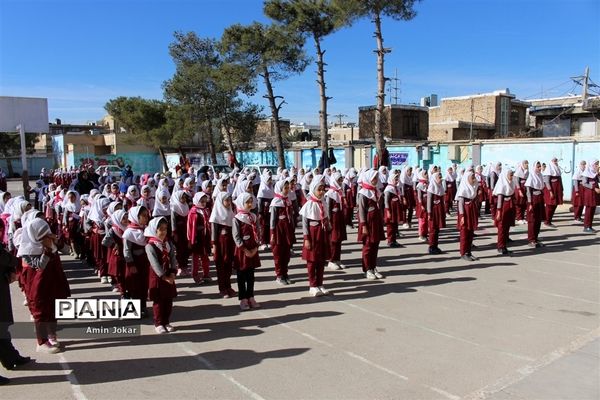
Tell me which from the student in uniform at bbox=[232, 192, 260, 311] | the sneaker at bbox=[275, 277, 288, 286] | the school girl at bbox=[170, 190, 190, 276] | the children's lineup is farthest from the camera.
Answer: the school girl at bbox=[170, 190, 190, 276]

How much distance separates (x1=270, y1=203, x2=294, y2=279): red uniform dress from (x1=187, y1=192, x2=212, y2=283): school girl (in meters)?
1.29

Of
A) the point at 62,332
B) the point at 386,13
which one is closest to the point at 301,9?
the point at 386,13

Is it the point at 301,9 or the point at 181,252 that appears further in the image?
the point at 301,9

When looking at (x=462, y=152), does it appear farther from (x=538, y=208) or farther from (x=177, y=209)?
(x=177, y=209)

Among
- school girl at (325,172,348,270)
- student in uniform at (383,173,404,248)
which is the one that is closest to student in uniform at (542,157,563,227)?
student in uniform at (383,173,404,248)

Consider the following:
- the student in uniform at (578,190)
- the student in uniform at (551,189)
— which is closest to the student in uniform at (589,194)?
the student in uniform at (578,190)

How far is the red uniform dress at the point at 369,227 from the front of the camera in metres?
8.17

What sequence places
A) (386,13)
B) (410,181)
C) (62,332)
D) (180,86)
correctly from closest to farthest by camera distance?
(62,332) → (410,181) → (386,13) → (180,86)

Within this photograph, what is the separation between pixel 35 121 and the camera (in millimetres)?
20953

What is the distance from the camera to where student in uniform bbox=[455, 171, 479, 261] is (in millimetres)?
9516

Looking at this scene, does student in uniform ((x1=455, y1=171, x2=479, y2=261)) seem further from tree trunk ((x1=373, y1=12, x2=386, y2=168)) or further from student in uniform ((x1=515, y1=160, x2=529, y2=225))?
tree trunk ((x1=373, y1=12, x2=386, y2=168))

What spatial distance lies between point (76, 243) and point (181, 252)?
2.84 metres

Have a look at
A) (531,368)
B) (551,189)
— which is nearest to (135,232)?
(531,368)

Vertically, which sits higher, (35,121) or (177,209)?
(35,121)
